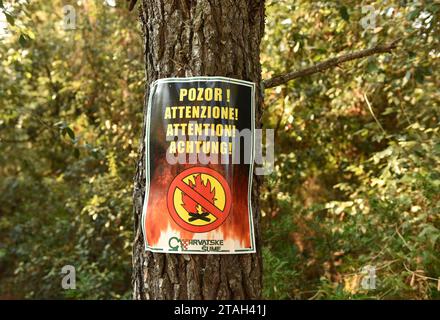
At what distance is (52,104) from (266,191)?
3.60m

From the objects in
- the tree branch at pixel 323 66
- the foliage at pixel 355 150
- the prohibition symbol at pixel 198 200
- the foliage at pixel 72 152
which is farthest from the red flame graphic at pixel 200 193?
the foliage at pixel 72 152

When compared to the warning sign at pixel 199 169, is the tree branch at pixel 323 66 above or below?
above

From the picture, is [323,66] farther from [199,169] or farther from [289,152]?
[289,152]

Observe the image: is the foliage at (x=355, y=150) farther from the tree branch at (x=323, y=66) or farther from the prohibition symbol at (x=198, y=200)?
the prohibition symbol at (x=198, y=200)

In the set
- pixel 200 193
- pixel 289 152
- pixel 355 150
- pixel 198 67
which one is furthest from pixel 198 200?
pixel 355 150

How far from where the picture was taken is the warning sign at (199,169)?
204 cm

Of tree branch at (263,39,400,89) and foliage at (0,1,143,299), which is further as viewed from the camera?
foliage at (0,1,143,299)

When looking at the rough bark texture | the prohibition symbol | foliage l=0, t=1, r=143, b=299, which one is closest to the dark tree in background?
the rough bark texture

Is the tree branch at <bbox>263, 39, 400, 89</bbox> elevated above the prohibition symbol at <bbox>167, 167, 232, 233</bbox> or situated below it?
above

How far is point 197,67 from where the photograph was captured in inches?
82.7

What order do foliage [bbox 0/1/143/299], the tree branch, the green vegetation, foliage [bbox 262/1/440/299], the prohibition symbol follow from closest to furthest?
the prohibition symbol, the tree branch, foliage [bbox 262/1/440/299], the green vegetation, foliage [bbox 0/1/143/299]

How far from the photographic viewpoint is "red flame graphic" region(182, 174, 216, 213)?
2.04 metres

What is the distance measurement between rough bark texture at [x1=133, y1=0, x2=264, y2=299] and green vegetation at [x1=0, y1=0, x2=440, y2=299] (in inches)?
61.8

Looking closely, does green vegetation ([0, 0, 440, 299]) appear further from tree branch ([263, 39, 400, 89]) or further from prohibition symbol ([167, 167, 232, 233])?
prohibition symbol ([167, 167, 232, 233])
